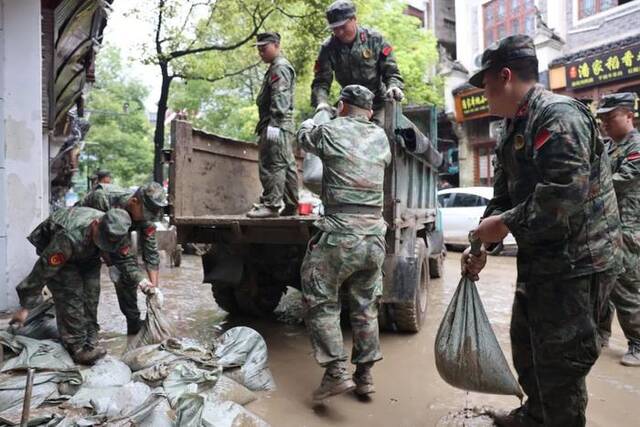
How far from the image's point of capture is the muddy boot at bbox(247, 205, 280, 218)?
4.24 meters

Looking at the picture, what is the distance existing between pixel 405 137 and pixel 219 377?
7.18 feet

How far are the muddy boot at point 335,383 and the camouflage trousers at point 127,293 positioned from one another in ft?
6.59

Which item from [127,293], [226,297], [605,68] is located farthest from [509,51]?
[605,68]

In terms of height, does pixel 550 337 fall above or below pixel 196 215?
below

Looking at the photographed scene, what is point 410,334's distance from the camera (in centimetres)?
456

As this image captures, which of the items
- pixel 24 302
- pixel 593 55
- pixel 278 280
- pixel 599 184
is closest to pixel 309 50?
pixel 593 55

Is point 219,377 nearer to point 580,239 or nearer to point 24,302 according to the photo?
point 24,302

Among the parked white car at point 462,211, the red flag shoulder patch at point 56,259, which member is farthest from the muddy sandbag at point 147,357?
the parked white car at point 462,211

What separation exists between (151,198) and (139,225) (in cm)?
38

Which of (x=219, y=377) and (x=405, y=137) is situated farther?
(x=405, y=137)

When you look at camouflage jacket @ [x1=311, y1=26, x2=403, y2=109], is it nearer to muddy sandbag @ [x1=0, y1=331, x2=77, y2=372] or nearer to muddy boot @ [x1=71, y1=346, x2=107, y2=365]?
muddy boot @ [x1=71, y1=346, x2=107, y2=365]

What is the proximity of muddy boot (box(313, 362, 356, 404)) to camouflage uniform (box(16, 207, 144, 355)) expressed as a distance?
1583mm

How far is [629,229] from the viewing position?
381 centimetres

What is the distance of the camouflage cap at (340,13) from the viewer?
4.12 metres
